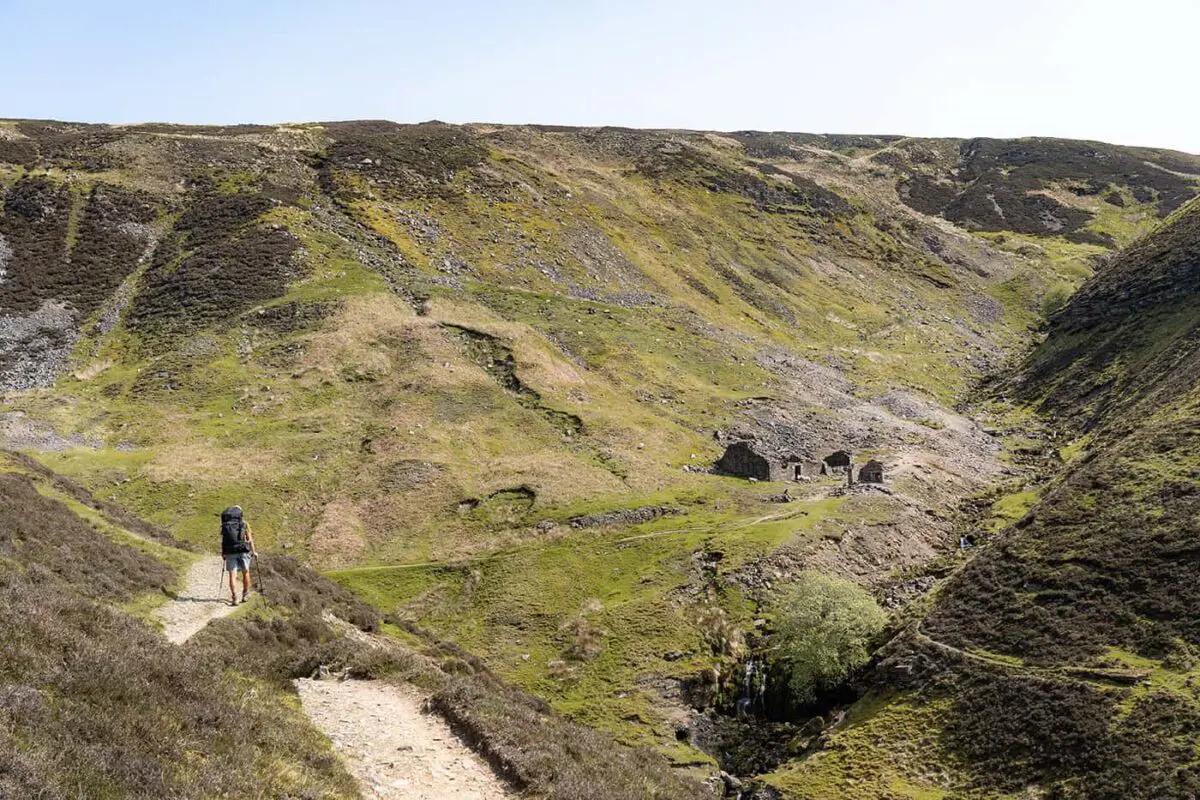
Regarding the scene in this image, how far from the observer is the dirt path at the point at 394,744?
15.9m

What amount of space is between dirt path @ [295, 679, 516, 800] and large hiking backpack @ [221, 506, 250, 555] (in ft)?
22.5

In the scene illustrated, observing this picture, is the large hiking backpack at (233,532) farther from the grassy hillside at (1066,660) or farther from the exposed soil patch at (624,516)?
the exposed soil patch at (624,516)

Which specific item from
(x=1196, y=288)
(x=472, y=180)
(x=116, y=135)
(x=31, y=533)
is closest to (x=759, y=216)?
(x=472, y=180)

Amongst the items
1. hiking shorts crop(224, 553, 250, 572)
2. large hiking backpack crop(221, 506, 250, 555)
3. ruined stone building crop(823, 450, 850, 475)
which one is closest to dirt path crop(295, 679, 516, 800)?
hiking shorts crop(224, 553, 250, 572)

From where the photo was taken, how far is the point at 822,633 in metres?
40.1

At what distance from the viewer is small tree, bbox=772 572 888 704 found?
130ft

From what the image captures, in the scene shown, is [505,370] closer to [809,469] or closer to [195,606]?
[809,469]

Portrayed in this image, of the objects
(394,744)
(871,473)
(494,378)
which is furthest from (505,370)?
(394,744)

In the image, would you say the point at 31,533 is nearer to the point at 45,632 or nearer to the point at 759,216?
the point at 45,632

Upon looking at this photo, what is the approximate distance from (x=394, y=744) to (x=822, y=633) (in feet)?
91.4

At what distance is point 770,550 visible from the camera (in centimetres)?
4984

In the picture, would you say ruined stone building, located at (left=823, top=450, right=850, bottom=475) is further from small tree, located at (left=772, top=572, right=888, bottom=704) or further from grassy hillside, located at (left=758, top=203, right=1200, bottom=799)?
small tree, located at (left=772, top=572, right=888, bottom=704)

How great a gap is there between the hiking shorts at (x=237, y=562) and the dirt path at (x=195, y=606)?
1.17 metres

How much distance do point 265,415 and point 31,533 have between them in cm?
4155
